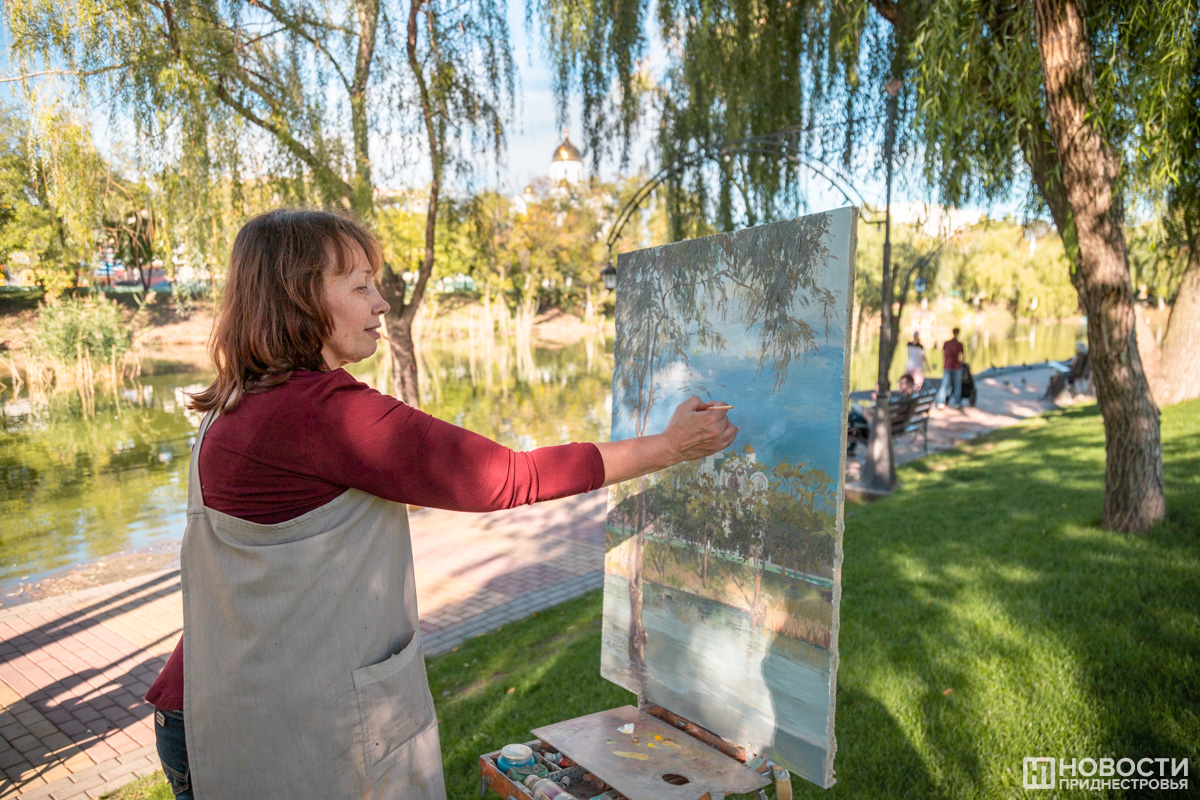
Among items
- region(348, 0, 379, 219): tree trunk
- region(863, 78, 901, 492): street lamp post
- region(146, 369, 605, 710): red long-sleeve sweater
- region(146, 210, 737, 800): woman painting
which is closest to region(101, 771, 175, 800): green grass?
region(146, 210, 737, 800): woman painting

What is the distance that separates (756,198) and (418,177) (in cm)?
344

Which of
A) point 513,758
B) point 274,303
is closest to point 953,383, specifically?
point 513,758

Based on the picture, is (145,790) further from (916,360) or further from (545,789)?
(916,360)

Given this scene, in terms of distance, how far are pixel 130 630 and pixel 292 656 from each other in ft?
15.6

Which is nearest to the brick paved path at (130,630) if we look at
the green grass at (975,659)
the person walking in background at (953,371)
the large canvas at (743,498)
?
the green grass at (975,659)

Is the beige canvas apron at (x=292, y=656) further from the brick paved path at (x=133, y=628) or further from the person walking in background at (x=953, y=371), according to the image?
the person walking in background at (x=953, y=371)

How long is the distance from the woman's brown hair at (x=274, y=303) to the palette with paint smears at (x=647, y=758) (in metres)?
1.34

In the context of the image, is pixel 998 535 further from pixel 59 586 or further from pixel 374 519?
pixel 59 586

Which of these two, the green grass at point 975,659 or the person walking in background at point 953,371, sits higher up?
the person walking in background at point 953,371

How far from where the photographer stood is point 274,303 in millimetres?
1570

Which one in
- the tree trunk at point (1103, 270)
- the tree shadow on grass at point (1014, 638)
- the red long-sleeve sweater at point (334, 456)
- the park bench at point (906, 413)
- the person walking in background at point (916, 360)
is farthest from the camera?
the person walking in background at point (916, 360)

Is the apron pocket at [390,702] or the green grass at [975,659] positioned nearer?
the apron pocket at [390,702]

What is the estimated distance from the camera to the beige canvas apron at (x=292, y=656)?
5.02 ft

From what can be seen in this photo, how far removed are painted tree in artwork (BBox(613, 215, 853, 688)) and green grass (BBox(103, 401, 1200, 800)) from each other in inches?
57.2
